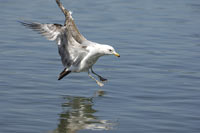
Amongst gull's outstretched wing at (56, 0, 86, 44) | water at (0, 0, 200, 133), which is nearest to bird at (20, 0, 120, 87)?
gull's outstretched wing at (56, 0, 86, 44)

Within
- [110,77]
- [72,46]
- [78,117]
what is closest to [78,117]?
[78,117]

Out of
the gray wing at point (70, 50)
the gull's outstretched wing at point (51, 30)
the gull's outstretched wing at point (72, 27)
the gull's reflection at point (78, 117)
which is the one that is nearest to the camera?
the gull's reflection at point (78, 117)

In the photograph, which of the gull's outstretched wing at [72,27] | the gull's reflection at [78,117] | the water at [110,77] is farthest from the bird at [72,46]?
the gull's reflection at [78,117]

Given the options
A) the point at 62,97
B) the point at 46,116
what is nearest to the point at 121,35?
the point at 62,97

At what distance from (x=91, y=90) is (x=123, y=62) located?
2095 mm

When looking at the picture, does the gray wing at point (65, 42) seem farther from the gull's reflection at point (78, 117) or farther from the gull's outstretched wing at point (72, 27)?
the gull's reflection at point (78, 117)

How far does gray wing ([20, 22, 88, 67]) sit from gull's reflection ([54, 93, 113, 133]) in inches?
33.9

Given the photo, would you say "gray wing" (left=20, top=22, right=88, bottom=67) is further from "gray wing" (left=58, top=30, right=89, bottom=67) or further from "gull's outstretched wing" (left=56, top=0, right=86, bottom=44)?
"gull's outstretched wing" (left=56, top=0, right=86, bottom=44)

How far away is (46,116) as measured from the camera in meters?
8.04

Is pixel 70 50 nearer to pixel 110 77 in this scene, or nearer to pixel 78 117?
pixel 110 77

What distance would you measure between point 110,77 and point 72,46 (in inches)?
61.5

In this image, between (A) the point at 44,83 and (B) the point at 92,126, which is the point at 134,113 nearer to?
(B) the point at 92,126

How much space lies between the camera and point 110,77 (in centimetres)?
1058

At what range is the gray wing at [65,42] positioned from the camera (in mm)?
9219
